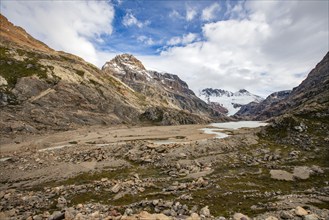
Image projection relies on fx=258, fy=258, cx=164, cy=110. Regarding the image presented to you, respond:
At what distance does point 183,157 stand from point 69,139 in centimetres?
5712

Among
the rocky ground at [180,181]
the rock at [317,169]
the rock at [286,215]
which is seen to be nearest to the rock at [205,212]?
the rocky ground at [180,181]

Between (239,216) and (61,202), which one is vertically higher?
(239,216)

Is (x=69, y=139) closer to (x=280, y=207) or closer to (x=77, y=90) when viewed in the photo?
(x=77, y=90)

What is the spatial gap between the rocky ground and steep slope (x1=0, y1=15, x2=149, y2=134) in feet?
203

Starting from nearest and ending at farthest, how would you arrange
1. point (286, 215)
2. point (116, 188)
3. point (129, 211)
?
point (286, 215), point (129, 211), point (116, 188)

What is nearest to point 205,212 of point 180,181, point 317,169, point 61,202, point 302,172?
point 180,181

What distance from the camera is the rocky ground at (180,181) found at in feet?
91.8

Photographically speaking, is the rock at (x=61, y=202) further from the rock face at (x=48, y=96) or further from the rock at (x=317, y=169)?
the rock face at (x=48, y=96)

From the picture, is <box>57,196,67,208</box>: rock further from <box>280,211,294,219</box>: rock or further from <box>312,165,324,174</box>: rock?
<box>312,165,324,174</box>: rock

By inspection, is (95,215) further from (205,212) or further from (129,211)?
(205,212)

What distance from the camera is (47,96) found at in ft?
435

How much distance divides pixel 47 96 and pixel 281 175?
123 meters

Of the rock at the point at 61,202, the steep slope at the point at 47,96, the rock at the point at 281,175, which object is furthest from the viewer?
the steep slope at the point at 47,96

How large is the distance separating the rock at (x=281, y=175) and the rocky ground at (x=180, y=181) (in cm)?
13
